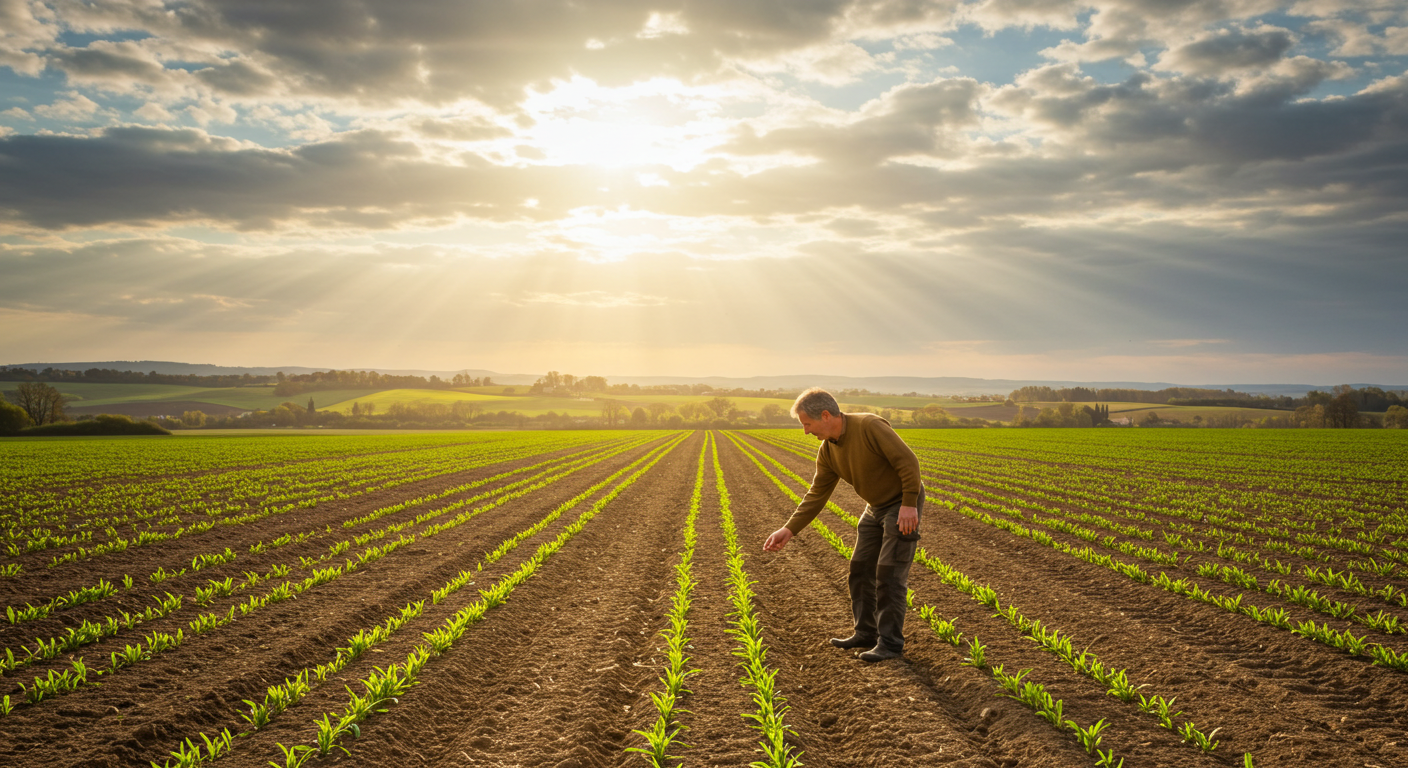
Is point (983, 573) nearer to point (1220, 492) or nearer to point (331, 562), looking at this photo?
point (331, 562)

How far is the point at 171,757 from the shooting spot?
15.7 feet

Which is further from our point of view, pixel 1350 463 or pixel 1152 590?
pixel 1350 463

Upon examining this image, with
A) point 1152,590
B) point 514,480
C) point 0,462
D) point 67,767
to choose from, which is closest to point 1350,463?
point 1152,590

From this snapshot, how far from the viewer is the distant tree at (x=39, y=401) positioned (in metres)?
85.8

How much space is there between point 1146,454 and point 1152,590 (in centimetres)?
4121

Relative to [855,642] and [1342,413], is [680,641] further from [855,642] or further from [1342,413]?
[1342,413]

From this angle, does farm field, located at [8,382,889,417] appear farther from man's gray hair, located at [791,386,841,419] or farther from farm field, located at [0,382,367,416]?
man's gray hair, located at [791,386,841,419]

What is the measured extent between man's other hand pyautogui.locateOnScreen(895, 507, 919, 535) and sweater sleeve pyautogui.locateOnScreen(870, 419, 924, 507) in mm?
59

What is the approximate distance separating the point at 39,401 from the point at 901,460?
398 ft

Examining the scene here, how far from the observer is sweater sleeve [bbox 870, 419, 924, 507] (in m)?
5.97

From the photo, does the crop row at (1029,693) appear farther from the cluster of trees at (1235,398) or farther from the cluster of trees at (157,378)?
the cluster of trees at (157,378)

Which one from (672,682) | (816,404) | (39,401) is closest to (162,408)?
→ (39,401)

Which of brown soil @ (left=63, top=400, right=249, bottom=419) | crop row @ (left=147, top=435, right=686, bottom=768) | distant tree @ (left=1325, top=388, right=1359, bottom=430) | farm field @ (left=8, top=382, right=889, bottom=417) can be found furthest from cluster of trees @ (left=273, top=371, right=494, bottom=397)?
distant tree @ (left=1325, top=388, right=1359, bottom=430)

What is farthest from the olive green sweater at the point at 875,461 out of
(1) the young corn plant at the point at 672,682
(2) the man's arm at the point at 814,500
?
(1) the young corn plant at the point at 672,682
